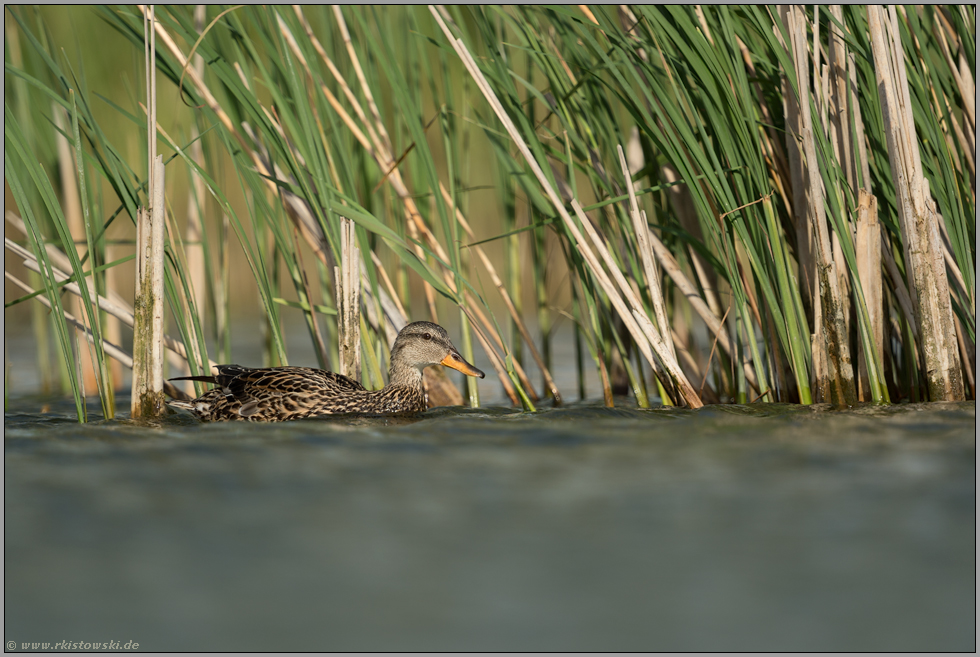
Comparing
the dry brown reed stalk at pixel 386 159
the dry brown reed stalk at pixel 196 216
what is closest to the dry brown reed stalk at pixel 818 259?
the dry brown reed stalk at pixel 386 159

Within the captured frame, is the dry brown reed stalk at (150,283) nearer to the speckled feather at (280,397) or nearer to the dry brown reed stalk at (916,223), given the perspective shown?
the speckled feather at (280,397)

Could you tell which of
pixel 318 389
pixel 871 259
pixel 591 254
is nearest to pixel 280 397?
pixel 318 389

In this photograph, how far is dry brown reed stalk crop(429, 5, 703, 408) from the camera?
4469 mm

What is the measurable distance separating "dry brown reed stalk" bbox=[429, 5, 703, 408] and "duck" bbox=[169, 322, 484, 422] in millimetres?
958

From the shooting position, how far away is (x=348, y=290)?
5.07 m

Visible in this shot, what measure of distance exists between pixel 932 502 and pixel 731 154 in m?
2.05

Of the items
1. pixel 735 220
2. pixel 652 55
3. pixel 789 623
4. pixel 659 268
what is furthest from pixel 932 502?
pixel 652 55

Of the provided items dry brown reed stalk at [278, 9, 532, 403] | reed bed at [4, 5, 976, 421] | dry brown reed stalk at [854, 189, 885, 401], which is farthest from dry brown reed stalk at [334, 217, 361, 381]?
dry brown reed stalk at [854, 189, 885, 401]

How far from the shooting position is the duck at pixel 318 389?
200 inches

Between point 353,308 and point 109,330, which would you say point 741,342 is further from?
point 109,330

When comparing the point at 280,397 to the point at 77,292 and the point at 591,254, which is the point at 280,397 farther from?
the point at 591,254

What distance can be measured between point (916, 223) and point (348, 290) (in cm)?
310

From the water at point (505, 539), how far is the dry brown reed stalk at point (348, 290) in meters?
0.99

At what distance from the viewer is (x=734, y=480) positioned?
3498 millimetres
